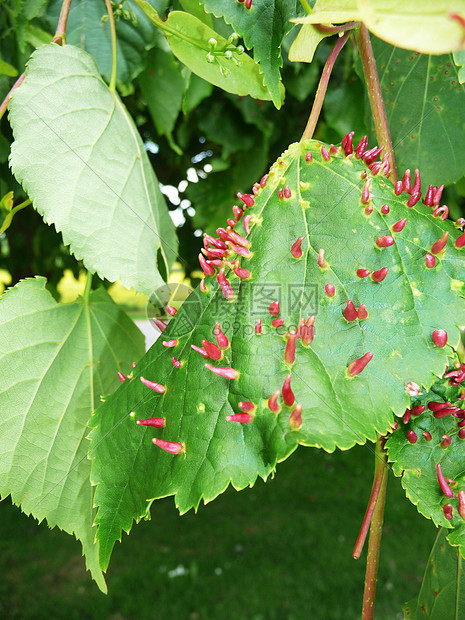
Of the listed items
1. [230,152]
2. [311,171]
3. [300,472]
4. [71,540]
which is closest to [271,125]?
[230,152]

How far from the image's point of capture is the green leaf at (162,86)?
3.77 ft

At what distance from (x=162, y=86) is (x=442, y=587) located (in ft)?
3.40

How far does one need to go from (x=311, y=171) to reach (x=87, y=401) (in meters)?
0.40

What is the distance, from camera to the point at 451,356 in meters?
0.47

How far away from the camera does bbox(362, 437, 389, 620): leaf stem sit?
1.73 ft

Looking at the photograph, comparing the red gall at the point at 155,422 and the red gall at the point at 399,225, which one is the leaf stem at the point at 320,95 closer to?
the red gall at the point at 399,225

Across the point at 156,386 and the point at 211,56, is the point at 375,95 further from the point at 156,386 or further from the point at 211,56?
the point at 156,386

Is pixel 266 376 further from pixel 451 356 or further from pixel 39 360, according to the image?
pixel 39 360

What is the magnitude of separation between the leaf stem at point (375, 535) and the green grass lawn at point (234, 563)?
7.16ft

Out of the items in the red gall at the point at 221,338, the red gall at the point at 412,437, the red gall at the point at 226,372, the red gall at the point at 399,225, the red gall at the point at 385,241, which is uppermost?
the red gall at the point at 399,225

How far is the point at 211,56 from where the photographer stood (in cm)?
61

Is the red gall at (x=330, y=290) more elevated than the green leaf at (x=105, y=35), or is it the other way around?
the green leaf at (x=105, y=35)

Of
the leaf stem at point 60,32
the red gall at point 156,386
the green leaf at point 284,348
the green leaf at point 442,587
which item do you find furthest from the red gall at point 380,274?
the leaf stem at point 60,32

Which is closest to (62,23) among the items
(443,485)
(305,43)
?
(305,43)
